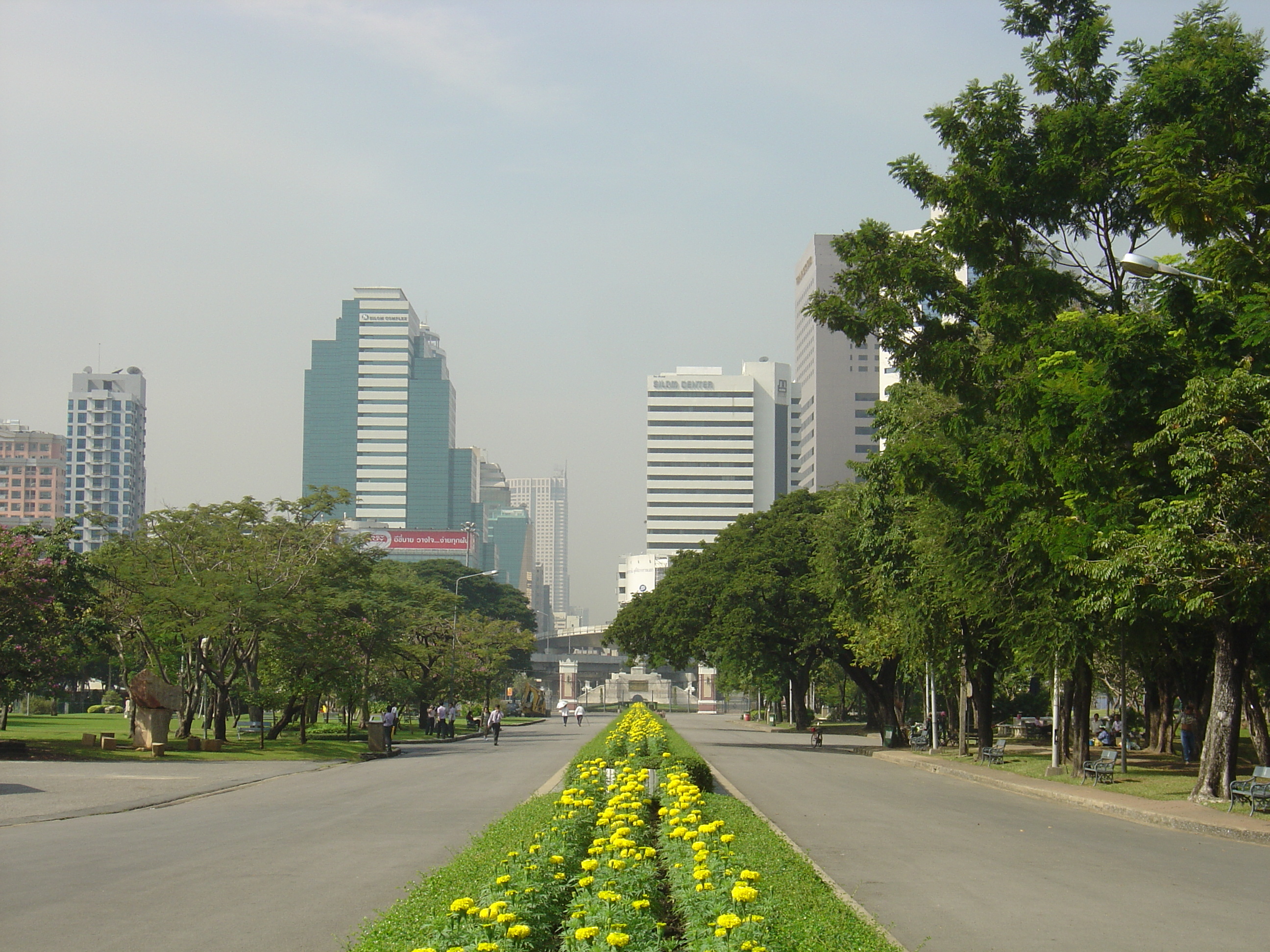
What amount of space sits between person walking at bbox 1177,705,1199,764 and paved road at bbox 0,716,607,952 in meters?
19.1

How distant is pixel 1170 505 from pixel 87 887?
52.3ft

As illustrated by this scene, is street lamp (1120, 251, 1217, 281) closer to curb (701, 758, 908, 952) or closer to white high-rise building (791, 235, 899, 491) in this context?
curb (701, 758, 908, 952)

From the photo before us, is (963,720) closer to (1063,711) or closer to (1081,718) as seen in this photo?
(1063,711)

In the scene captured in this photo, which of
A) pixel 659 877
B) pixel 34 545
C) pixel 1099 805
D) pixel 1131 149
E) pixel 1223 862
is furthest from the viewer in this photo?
pixel 34 545

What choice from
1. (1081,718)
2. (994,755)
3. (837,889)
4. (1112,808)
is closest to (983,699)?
(994,755)

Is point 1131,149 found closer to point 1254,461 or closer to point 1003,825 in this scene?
point 1254,461

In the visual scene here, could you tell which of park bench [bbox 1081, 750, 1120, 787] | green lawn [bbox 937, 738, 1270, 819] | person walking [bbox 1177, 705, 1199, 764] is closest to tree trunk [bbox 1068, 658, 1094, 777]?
green lawn [bbox 937, 738, 1270, 819]

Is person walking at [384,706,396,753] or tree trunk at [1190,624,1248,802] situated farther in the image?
person walking at [384,706,396,753]

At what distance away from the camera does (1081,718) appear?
1067 inches

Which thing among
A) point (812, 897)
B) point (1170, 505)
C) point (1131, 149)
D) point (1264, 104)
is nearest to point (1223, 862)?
point (1170, 505)

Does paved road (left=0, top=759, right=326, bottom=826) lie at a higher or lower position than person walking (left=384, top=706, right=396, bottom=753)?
higher

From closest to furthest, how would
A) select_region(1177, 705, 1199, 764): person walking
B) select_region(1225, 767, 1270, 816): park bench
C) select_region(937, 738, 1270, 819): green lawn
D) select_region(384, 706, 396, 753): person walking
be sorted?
1. select_region(1225, 767, 1270, 816): park bench
2. select_region(937, 738, 1270, 819): green lawn
3. select_region(1177, 705, 1199, 764): person walking
4. select_region(384, 706, 396, 753): person walking

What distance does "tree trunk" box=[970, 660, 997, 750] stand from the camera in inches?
1469

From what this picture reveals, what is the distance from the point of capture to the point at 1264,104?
20.9 meters
